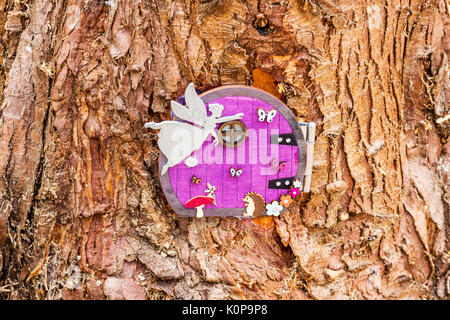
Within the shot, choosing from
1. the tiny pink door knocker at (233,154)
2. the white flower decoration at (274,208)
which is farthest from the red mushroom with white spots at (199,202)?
the white flower decoration at (274,208)

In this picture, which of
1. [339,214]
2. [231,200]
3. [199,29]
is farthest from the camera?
[339,214]

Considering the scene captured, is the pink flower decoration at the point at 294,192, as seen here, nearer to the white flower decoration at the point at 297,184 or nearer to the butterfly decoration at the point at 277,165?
the white flower decoration at the point at 297,184

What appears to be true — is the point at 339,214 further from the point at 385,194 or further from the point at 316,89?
the point at 316,89

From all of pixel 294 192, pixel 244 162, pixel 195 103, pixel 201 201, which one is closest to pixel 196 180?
pixel 201 201

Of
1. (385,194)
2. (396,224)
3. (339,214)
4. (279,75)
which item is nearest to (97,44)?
(279,75)

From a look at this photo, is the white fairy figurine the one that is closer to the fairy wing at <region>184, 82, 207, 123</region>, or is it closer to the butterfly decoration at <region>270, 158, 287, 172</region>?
the fairy wing at <region>184, 82, 207, 123</region>

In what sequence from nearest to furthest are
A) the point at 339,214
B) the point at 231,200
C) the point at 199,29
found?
1. the point at 199,29
2. the point at 231,200
3. the point at 339,214
